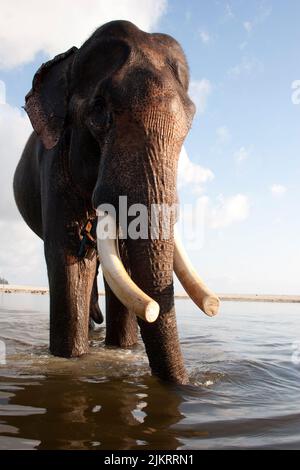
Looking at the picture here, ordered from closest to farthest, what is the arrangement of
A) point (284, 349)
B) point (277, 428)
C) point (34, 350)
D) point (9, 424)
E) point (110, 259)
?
point (9, 424)
point (277, 428)
point (110, 259)
point (34, 350)
point (284, 349)

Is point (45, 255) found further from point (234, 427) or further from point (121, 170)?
point (234, 427)

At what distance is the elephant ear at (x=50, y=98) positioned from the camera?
240 inches

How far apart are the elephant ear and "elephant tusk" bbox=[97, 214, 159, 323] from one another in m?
1.77

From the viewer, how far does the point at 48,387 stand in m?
4.66

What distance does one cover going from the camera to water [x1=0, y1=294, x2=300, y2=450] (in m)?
3.30

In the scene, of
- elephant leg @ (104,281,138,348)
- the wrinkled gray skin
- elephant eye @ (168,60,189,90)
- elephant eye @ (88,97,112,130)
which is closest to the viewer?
the wrinkled gray skin

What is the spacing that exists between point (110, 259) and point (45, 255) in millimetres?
1968

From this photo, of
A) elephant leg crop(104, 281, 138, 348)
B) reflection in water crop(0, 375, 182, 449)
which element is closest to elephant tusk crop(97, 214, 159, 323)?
reflection in water crop(0, 375, 182, 449)

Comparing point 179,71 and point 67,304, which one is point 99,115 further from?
point 67,304

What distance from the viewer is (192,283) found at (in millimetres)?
4711

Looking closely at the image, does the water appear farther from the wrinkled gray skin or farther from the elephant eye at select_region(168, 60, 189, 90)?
the elephant eye at select_region(168, 60, 189, 90)

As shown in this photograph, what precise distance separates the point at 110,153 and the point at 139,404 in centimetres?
228
